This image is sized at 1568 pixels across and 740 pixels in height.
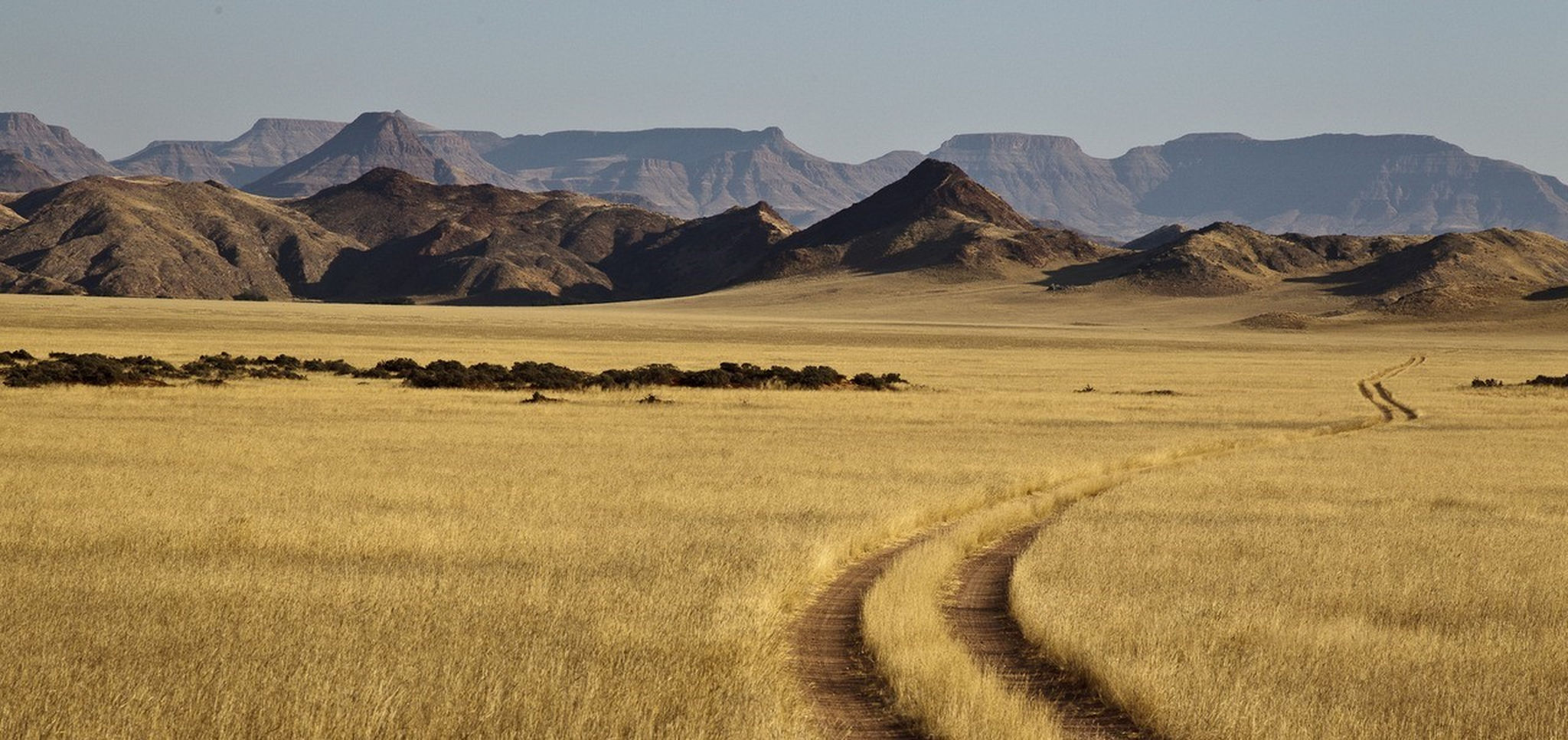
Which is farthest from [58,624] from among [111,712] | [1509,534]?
[1509,534]

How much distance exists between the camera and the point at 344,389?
43312 millimetres

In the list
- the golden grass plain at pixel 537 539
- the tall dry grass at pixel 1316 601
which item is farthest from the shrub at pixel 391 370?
the tall dry grass at pixel 1316 601

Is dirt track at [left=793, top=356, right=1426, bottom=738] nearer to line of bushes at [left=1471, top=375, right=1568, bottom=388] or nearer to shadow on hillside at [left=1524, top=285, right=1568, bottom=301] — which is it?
line of bushes at [left=1471, top=375, right=1568, bottom=388]

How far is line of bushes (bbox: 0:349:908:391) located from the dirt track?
33647mm

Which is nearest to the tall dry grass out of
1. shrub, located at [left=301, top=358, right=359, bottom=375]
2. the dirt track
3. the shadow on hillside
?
the dirt track

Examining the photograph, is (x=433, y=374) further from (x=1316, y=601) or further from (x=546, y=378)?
(x=1316, y=601)

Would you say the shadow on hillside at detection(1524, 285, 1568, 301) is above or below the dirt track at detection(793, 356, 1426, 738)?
above

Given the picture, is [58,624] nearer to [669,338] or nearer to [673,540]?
[673,540]

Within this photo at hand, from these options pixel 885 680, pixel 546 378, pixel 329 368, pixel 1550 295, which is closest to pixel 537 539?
pixel 885 680

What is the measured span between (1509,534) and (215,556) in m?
15.6

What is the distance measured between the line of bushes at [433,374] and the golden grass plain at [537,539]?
10.3 feet

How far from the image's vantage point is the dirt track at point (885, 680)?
8984 mm

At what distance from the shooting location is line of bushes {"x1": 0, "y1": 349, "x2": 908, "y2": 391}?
4266cm

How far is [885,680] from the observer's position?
9859 millimetres
